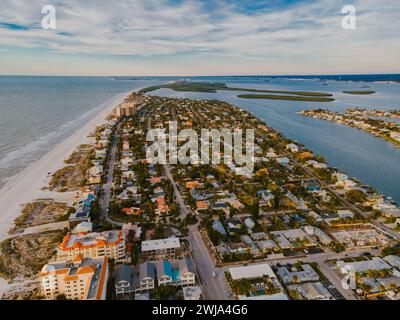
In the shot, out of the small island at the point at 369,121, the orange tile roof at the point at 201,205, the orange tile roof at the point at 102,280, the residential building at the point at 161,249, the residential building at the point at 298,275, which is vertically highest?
the small island at the point at 369,121

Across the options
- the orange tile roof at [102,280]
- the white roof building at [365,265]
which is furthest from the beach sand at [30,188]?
the white roof building at [365,265]

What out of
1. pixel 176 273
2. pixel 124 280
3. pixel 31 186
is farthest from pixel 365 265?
pixel 31 186

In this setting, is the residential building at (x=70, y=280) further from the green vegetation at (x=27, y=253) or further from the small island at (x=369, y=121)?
the small island at (x=369, y=121)

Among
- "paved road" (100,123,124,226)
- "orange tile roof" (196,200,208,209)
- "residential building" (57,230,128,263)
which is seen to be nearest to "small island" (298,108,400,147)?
"orange tile roof" (196,200,208,209)

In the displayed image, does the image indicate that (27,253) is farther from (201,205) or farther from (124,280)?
(201,205)

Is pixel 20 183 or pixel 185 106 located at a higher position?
pixel 185 106

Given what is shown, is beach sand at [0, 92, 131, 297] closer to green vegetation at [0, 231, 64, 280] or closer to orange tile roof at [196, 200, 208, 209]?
green vegetation at [0, 231, 64, 280]

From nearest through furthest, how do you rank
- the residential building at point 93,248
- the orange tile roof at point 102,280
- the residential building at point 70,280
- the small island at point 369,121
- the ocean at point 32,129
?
the orange tile roof at point 102,280, the residential building at point 70,280, the residential building at point 93,248, the ocean at point 32,129, the small island at point 369,121

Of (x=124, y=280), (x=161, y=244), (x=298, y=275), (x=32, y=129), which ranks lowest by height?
(x=298, y=275)

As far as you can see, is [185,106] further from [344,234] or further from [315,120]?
[344,234]

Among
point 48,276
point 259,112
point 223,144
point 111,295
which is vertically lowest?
point 111,295
